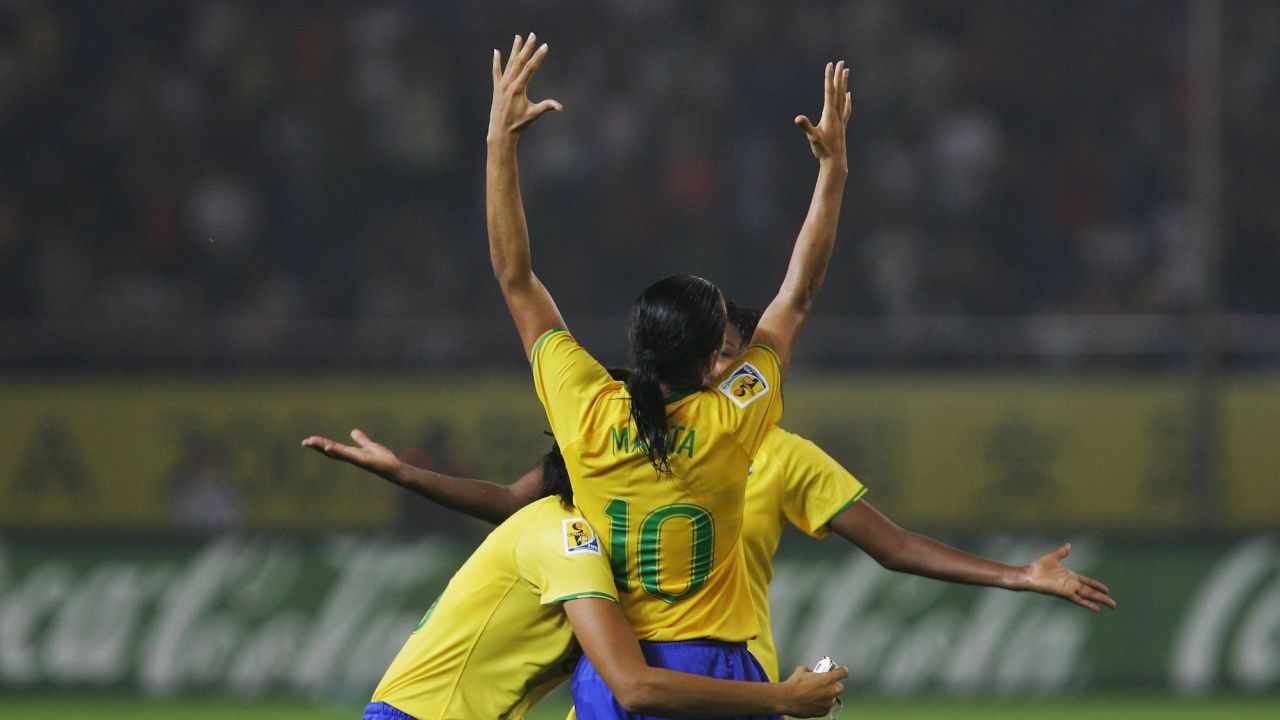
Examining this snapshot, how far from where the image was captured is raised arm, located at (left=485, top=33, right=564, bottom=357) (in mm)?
3641

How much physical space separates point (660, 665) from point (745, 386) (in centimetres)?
58

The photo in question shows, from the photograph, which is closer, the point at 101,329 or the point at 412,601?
the point at 412,601

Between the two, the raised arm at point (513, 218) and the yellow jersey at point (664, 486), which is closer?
the yellow jersey at point (664, 486)

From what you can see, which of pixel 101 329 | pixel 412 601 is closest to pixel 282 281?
pixel 101 329

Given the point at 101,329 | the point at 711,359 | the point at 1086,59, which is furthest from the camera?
the point at 1086,59

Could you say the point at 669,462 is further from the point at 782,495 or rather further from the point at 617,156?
the point at 617,156

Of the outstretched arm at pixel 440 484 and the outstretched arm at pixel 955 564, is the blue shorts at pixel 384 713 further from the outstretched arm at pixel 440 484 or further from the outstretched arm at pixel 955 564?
the outstretched arm at pixel 955 564

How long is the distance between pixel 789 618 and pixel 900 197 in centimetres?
446

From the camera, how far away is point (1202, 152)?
1147 centimetres

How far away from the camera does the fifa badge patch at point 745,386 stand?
11.5 feet

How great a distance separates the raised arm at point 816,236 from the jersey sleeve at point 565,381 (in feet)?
1.36

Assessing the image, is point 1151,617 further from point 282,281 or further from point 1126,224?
point 282,281

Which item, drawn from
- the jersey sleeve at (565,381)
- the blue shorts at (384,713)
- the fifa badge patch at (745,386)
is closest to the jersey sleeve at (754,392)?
the fifa badge patch at (745,386)

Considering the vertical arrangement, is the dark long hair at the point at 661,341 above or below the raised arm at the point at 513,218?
below
